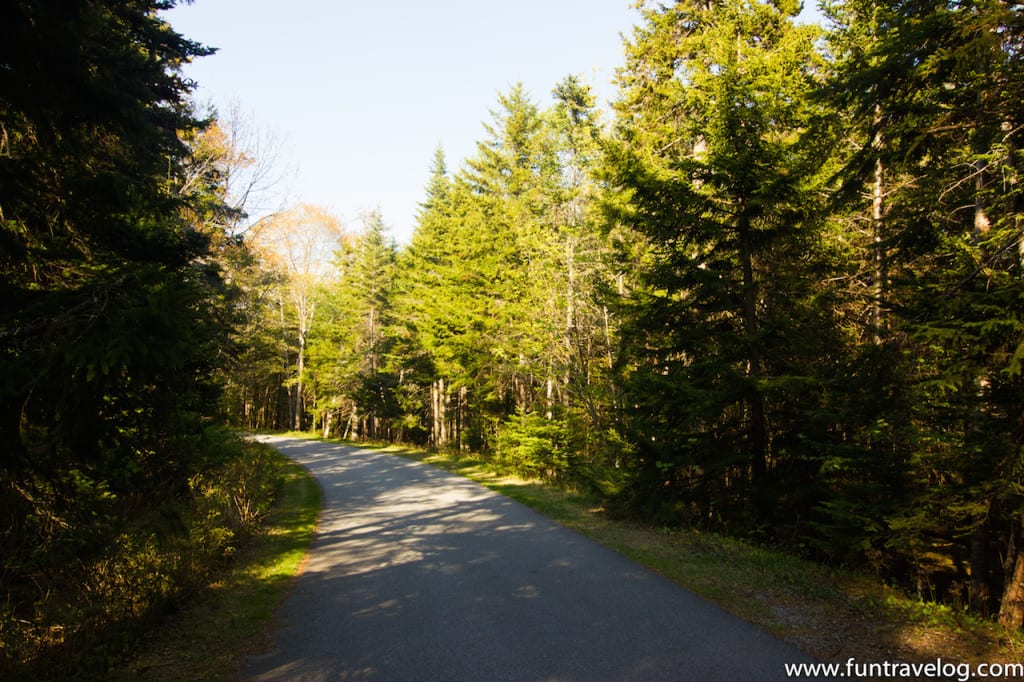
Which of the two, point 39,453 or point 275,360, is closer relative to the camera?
point 39,453

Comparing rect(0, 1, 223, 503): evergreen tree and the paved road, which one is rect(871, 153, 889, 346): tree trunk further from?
Result: rect(0, 1, 223, 503): evergreen tree

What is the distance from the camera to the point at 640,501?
10.8m

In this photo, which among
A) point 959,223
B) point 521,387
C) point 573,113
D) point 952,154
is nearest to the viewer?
point 952,154

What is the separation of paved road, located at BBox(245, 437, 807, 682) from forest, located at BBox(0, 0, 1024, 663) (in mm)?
2327

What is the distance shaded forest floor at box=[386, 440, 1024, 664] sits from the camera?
4.66m

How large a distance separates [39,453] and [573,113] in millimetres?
19476

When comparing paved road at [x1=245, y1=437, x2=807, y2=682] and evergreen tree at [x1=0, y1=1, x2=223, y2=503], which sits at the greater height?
evergreen tree at [x1=0, y1=1, x2=223, y2=503]

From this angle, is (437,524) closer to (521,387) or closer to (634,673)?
(634,673)

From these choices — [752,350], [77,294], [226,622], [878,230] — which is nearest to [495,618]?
[226,622]

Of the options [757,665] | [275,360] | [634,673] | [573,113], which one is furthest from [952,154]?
[275,360]

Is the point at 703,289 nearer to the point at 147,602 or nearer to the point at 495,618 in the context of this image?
the point at 495,618

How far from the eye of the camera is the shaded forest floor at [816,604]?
184 inches

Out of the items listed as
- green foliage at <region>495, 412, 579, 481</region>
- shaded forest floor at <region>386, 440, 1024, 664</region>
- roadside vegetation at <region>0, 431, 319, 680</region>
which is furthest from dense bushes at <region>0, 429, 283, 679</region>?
green foliage at <region>495, 412, 579, 481</region>

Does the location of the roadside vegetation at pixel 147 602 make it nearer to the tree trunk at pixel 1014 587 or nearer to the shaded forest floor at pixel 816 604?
the shaded forest floor at pixel 816 604
